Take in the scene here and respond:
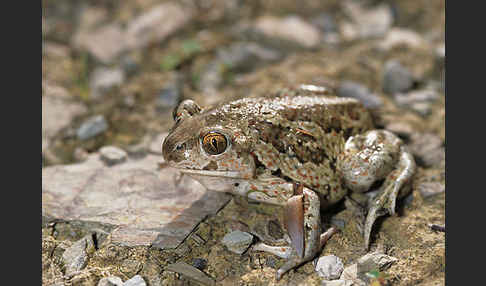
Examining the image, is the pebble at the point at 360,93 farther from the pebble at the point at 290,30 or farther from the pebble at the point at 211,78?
the pebble at the point at 211,78

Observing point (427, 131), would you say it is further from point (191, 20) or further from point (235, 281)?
point (191, 20)

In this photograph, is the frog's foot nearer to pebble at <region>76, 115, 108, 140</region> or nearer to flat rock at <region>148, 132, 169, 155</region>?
flat rock at <region>148, 132, 169, 155</region>

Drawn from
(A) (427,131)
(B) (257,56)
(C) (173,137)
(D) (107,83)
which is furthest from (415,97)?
(D) (107,83)

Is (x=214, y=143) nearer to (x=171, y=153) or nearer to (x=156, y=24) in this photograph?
(x=171, y=153)

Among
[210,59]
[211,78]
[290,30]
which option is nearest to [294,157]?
[211,78]

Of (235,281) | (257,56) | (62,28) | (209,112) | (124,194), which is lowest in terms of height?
(235,281)
